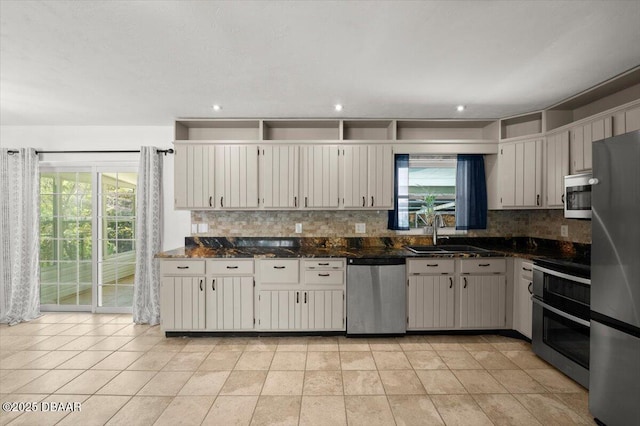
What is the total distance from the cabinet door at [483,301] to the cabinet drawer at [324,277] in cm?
133

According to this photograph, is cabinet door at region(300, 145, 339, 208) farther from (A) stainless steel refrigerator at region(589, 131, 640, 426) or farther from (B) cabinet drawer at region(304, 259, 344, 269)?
(A) stainless steel refrigerator at region(589, 131, 640, 426)

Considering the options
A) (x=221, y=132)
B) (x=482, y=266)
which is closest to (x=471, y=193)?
(x=482, y=266)

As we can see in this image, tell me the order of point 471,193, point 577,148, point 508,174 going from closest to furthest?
point 577,148
point 508,174
point 471,193

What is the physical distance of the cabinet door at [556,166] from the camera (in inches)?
120

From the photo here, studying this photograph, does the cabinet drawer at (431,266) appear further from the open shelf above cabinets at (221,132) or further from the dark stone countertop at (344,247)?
the open shelf above cabinets at (221,132)

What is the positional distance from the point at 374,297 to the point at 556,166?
2.36 metres

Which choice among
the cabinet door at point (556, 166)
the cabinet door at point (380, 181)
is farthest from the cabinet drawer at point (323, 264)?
the cabinet door at point (556, 166)

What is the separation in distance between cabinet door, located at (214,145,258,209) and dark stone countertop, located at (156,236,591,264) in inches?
21.6

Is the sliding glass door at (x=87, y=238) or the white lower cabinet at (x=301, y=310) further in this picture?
the sliding glass door at (x=87, y=238)

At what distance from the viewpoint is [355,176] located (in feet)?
11.8

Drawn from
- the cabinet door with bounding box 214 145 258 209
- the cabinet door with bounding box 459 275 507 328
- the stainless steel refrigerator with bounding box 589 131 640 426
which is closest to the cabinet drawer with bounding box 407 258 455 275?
the cabinet door with bounding box 459 275 507 328

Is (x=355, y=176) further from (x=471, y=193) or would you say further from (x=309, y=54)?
(x=309, y=54)

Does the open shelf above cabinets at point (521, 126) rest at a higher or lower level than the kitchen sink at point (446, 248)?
higher

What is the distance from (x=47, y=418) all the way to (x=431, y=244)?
3.88m
